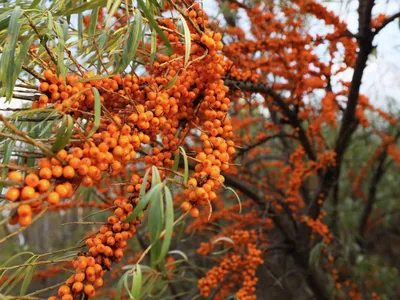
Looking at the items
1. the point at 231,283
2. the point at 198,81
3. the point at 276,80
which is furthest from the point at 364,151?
the point at 198,81

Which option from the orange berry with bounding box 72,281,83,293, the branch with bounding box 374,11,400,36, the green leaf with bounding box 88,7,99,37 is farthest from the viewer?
the branch with bounding box 374,11,400,36

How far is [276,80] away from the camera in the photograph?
262 centimetres

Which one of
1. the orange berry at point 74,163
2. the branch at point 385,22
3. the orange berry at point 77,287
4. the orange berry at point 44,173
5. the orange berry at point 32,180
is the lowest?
the orange berry at point 77,287

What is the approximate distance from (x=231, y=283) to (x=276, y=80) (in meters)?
1.44

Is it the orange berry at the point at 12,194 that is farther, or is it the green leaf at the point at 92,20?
the green leaf at the point at 92,20

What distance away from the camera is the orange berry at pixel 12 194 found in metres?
0.58

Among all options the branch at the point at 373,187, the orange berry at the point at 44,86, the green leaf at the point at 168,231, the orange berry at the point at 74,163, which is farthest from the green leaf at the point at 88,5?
the branch at the point at 373,187

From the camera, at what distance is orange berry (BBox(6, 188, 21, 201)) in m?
0.58

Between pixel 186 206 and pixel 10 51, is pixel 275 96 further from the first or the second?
pixel 10 51

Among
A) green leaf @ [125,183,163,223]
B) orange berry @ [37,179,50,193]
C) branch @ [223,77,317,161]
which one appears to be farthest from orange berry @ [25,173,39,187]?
branch @ [223,77,317,161]

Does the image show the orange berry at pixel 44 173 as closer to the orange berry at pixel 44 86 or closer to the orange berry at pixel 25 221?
the orange berry at pixel 25 221

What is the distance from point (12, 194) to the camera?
59cm

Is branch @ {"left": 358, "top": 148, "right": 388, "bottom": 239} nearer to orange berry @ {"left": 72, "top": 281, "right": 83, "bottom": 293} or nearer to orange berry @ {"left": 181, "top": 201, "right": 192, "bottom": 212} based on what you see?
orange berry @ {"left": 181, "top": 201, "right": 192, "bottom": 212}

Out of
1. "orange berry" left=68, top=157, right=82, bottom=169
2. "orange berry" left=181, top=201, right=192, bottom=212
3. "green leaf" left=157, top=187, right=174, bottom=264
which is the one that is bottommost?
"green leaf" left=157, top=187, right=174, bottom=264
